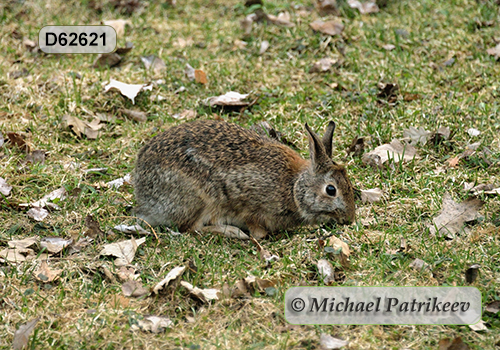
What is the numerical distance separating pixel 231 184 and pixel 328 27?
4.24m

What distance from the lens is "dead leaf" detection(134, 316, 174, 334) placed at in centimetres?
440

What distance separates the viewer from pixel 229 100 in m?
7.80

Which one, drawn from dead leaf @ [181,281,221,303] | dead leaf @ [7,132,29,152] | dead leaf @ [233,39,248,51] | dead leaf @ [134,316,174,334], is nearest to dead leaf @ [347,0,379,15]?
dead leaf @ [233,39,248,51]

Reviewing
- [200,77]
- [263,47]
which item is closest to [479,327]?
[200,77]

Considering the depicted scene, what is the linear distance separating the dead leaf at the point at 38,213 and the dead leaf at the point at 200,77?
9.94ft

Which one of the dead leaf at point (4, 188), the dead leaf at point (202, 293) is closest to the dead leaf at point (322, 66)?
the dead leaf at point (4, 188)

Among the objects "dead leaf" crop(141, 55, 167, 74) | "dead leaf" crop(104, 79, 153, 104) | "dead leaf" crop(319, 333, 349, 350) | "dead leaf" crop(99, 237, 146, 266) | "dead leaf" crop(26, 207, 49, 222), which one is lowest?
"dead leaf" crop(26, 207, 49, 222)

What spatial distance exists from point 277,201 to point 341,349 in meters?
2.03

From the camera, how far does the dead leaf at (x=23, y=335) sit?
421 cm

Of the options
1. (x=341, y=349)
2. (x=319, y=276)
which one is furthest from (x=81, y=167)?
(x=341, y=349)

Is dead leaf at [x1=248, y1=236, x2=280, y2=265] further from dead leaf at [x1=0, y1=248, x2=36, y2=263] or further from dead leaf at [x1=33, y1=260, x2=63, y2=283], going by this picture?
dead leaf at [x1=0, y1=248, x2=36, y2=263]

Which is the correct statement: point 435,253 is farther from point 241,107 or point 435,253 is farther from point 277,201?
point 241,107

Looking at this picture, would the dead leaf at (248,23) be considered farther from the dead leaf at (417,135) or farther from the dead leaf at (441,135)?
the dead leaf at (441,135)

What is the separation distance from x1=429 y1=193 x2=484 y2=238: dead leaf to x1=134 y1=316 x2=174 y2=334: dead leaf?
2510mm
